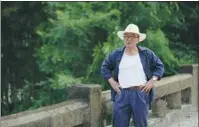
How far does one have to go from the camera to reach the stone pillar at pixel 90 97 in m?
4.82

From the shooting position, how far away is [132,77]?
15.4 ft

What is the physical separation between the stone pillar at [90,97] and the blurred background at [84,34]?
17.8 ft

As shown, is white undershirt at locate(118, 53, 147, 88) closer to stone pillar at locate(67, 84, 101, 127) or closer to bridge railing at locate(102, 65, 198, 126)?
stone pillar at locate(67, 84, 101, 127)

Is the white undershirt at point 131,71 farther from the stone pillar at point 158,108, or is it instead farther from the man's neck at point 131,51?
the stone pillar at point 158,108

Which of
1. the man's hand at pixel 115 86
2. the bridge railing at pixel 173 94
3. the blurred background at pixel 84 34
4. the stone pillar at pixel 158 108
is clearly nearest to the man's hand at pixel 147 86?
the man's hand at pixel 115 86

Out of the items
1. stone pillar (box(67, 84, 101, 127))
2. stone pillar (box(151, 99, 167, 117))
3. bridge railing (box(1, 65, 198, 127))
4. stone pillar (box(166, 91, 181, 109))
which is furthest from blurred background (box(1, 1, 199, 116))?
stone pillar (box(67, 84, 101, 127))

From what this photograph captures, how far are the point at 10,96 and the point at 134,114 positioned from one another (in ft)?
31.2

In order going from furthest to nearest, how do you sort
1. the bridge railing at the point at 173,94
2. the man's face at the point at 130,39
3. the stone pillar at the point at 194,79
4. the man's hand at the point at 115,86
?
the stone pillar at the point at 194,79
the bridge railing at the point at 173,94
the man's hand at the point at 115,86
the man's face at the point at 130,39

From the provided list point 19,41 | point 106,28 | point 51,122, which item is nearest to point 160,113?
point 51,122

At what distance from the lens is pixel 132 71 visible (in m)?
4.68

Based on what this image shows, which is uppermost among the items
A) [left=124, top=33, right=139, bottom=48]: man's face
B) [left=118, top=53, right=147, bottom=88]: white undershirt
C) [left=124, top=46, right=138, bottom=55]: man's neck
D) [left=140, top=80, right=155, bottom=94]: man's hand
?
[left=124, top=33, right=139, bottom=48]: man's face

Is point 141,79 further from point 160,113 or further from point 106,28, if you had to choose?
point 106,28

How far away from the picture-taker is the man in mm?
4691

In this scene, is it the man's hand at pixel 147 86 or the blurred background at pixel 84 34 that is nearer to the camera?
the man's hand at pixel 147 86
